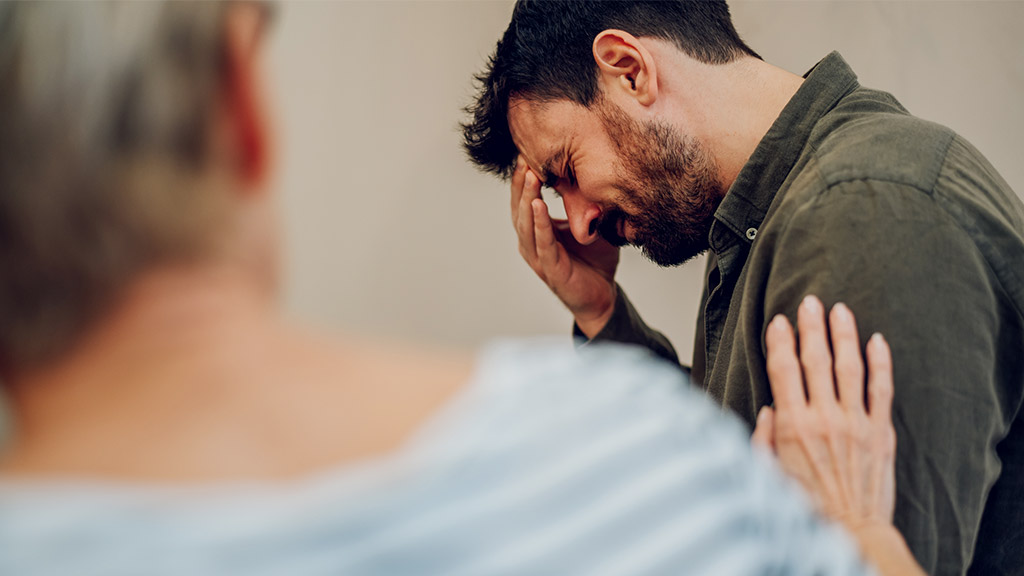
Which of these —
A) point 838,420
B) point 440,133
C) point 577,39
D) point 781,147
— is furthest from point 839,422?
point 440,133

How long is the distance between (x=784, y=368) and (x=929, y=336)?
0.42 ft

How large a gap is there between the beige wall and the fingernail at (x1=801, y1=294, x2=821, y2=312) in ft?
1.71

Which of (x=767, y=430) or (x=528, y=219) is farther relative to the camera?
(x=528, y=219)

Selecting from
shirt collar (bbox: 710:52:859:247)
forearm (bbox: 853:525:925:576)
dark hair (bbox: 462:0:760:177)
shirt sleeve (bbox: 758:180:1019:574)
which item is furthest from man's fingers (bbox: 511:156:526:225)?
forearm (bbox: 853:525:925:576)

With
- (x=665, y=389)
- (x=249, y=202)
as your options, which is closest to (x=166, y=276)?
(x=249, y=202)

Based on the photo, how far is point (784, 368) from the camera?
77cm

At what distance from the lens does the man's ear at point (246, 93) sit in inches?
16.1

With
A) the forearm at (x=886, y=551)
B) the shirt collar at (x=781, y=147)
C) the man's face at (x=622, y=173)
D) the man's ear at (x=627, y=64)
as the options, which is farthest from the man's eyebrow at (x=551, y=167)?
the forearm at (x=886, y=551)

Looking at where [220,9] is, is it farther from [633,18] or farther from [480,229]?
[480,229]

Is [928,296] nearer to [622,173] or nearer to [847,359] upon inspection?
[847,359]

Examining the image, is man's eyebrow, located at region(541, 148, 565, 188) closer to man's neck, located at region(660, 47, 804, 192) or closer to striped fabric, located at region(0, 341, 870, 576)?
man's neck, located at region(660, 47, 804, 192)

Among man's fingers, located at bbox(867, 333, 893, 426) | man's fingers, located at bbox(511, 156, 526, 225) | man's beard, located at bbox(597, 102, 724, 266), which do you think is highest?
man's fingers, located at bbox(511, 156, 526, 225)

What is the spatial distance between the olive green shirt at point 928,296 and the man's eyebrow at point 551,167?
0.38 meters

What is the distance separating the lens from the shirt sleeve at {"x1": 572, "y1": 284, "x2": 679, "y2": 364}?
1.45 meters
